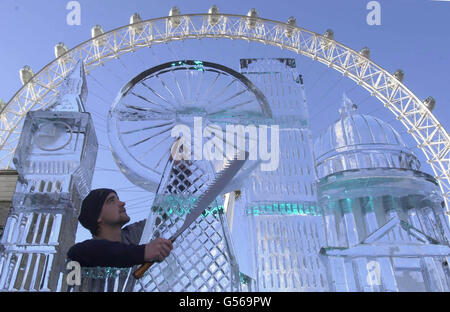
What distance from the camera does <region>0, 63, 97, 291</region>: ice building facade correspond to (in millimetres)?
4098

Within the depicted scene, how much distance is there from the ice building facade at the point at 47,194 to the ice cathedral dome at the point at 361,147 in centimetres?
322

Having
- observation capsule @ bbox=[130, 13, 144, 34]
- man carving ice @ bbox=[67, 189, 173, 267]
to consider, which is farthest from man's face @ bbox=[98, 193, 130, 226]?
observation capsule @ bbox=[130, 13, 144, 34]

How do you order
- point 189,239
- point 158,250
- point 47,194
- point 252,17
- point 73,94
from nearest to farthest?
point 158,250
point 189,239
point 47,194
point 73,94
point 252,17

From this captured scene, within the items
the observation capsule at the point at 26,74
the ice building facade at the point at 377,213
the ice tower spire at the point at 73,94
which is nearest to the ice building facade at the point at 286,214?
the ice building facade at the point at 377,213

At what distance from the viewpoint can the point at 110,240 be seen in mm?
4398

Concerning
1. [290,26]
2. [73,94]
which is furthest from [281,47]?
[73,94]

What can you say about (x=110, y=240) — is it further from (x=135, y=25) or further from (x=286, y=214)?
(x=135, y=25)

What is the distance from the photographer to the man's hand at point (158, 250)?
3814 millimetres

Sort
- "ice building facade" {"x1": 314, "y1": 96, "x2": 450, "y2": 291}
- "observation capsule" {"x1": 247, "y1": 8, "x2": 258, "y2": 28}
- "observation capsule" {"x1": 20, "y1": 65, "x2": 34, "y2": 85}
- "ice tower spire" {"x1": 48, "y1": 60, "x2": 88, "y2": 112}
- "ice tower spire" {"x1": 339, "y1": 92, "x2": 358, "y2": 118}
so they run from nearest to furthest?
"ice building facade" {"x1": 314, "y1": 96, "x2": 450, "y2": 291}, "ice tower spire" {"x1": 48, "y1": 60, "x2": 88, "y2": 112}, "ice tower spire" {"x1": 339, "y1": 92, "x2": 358, "y2": 118}, "observation capsule" {"x1": 20, "y1": 65, "x2": 34, "y2": 85}, "observation capsule" {"x1": 247, "y1": 8, "x2": 258, "y2": 28}

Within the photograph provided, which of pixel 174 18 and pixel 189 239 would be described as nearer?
pixel 189 239

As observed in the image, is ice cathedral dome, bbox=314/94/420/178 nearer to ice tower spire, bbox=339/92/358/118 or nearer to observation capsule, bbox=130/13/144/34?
ice tower spire, bbox=339/92/358/118

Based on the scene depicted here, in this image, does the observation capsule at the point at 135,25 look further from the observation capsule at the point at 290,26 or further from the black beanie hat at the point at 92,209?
the black beanie hat at the point at 92,209

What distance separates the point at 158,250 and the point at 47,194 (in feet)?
5.19

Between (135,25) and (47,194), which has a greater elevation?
(135,25)
